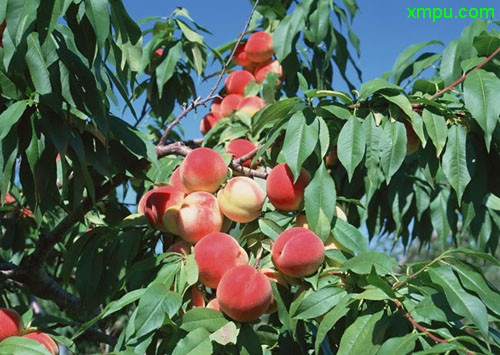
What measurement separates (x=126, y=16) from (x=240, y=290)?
0.51m

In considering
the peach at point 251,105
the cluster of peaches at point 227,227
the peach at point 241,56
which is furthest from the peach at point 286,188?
the peach at point 241,56

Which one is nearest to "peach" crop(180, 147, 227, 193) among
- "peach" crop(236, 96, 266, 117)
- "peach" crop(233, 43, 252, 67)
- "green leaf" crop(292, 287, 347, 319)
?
"green leaf" crop(292, 287, 347, 319)

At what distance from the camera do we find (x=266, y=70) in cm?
209

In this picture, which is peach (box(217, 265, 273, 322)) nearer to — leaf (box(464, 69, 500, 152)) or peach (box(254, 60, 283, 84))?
leaf (box(464, 69, 500, 152))

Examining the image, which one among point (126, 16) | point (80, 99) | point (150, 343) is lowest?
point (150, 343)

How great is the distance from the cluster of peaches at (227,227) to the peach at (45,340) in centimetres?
27

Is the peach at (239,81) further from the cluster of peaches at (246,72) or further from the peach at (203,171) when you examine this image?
the peach at (203,171)

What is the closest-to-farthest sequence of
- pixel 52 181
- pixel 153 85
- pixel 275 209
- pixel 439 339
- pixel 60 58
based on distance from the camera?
1. pixel 439 339
2. pixel 60 58
3. pixel 52 181
4. pixel 275 209
5. pixel 153 85

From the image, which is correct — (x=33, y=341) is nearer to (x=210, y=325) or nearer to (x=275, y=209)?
(x=210, y=325)

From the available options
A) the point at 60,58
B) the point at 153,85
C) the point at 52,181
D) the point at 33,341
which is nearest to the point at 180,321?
the point at 33,341

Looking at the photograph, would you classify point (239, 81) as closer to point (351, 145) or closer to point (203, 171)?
point (203, 171)

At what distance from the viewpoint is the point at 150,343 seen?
3.08 feet

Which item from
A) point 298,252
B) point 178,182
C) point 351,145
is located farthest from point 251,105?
point 298,252

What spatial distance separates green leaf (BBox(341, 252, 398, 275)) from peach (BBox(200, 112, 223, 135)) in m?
1.23
